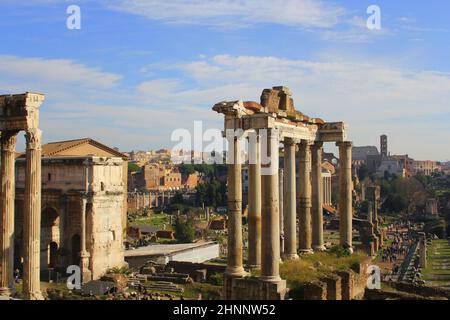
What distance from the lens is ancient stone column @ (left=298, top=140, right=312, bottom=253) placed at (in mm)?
20236

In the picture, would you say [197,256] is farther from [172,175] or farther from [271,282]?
[172,175]

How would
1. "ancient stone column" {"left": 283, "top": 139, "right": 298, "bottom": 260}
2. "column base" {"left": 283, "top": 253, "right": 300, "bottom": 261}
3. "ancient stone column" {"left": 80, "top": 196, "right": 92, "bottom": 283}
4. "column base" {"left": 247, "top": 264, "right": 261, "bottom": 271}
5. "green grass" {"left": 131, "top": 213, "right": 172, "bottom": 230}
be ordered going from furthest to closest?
"green grass" {"left": 131, "top": 213, "right": 172, "bottom": 230} < "ancient stone column" {"left": 80, "top": 196, "right": 92, "bottom": 283} < "ancient stone column" {"left": 283, "top": 139, "right": 298, "bottom": 260} < "column base" {"left": 283, "top": 253, "right": 300, "bottom": 261} < "column base" {"left": 247, "top": 264, "right": 261, "bottom": 271}

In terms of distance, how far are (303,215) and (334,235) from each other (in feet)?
120

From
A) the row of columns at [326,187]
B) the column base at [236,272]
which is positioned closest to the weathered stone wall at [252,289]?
the column base at [236,272]

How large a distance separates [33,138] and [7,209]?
7.70 feet

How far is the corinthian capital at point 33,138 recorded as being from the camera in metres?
15.3

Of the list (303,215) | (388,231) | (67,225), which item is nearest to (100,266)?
(67,225)

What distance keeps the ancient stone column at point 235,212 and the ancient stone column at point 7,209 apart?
21.2 ft

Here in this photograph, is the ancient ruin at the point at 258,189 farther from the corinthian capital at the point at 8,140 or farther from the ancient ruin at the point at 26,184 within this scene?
the corinthian capital at the point at 8,140

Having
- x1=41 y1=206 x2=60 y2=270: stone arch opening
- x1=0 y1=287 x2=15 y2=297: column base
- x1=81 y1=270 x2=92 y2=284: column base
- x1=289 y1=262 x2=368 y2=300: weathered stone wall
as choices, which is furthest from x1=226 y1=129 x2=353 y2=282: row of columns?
x1=41 y1=206 x2=60 y2=270: stone arch opening

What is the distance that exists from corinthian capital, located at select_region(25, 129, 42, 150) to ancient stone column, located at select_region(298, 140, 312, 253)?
9.49 meters

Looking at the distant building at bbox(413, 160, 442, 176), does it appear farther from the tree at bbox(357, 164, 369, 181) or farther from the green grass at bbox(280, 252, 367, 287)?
the green grass at bbox(280, 252, 367, 287)
